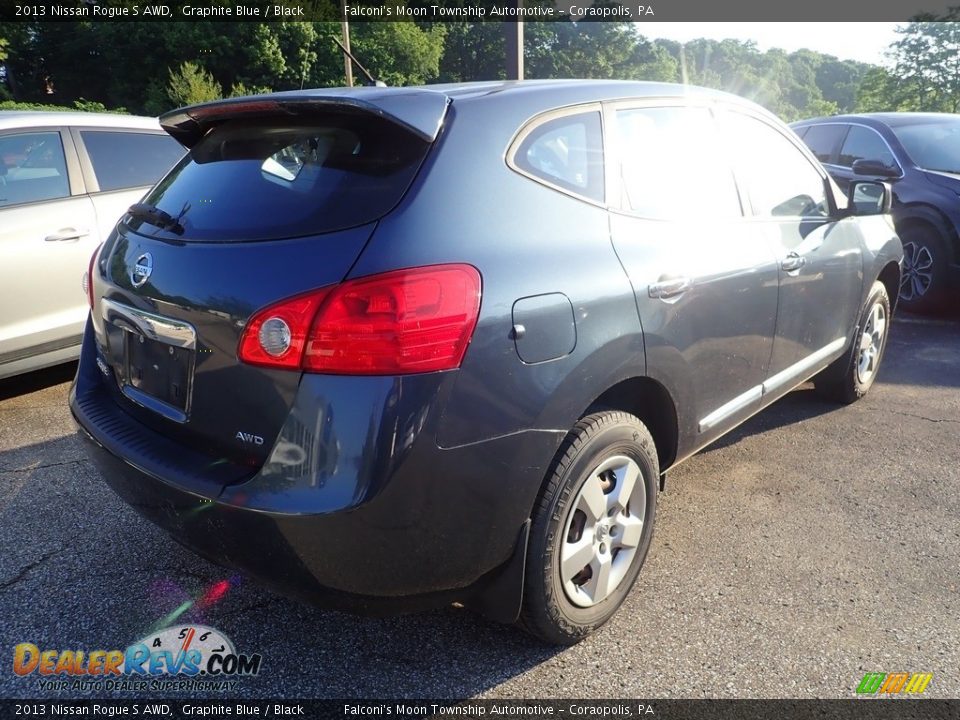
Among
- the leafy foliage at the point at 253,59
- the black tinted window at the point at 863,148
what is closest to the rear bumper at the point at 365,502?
the black tinted window at the point at 863,148

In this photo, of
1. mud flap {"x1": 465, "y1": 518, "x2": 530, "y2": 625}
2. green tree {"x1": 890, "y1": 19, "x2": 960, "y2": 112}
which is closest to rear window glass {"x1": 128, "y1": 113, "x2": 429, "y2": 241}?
mud flap {"x1": 465, "y1": 518, "x2": 530, "y2": 625}

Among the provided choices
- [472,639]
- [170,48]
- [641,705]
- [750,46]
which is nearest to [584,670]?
[641,705]

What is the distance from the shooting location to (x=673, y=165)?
8.70 feet

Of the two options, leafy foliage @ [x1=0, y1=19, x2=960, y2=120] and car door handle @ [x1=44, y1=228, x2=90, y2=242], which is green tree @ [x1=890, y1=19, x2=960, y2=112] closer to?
leafy foliage @ [x1=0, y1=19, x2=960, y2=120]

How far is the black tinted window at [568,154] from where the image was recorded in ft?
6.93

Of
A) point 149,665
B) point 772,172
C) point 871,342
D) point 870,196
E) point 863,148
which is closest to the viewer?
point 149,665

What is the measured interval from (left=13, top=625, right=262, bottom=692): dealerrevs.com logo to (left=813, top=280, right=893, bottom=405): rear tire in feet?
11.3

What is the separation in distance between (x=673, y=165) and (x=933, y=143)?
5488 millimetres

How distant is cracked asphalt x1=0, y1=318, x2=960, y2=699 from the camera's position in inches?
85.0

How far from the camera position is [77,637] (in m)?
2.29

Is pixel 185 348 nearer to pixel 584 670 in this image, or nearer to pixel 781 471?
pixel 584 670

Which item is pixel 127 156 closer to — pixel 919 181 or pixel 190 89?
pixel 919 181

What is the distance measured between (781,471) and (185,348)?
2.78 metres

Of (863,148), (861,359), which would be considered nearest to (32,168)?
(861,359)
